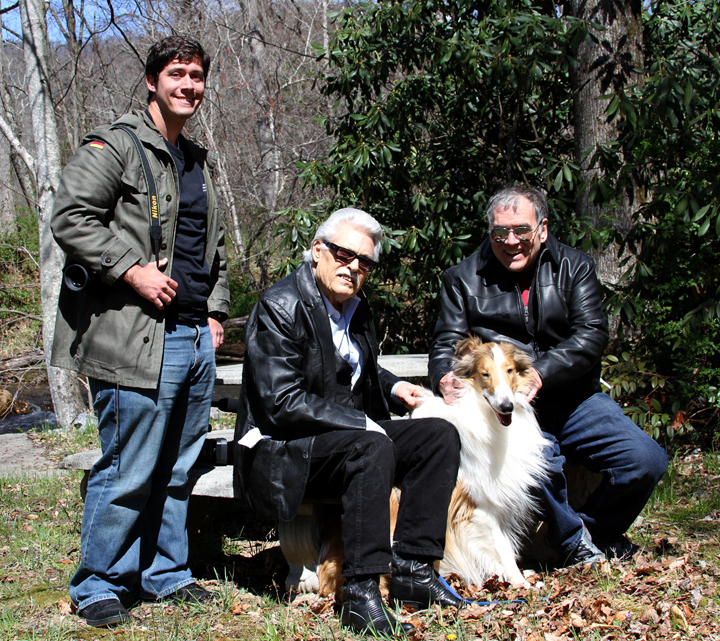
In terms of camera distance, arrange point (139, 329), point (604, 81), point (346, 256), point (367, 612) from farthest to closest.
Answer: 1. point (604, 81)
2. point (346, 256)
3. point (139, 329)
4. point (367, 612)

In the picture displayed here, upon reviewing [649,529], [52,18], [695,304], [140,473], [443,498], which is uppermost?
[52,18]

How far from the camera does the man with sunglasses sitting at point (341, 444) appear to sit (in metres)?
2.54

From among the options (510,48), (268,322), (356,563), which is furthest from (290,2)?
(356,563)

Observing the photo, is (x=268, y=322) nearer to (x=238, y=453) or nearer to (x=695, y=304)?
(x=238, y=453)

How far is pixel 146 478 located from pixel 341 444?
794 millimetres

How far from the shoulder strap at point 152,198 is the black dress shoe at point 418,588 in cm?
162

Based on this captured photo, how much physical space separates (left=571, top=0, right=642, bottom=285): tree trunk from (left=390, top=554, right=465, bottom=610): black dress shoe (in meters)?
3.06

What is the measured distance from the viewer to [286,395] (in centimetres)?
263

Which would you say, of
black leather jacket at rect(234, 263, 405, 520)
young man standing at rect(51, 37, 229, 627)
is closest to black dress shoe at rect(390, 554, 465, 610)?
black leather jacket at rect(234, 263, 405, 520)

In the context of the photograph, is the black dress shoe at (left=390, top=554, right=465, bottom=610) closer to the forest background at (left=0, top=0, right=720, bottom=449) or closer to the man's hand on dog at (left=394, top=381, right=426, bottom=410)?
the man's hand on dog at (left=394, top=381, right=426, bottom=410)

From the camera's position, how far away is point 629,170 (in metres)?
4.30

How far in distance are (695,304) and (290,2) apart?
901 cm

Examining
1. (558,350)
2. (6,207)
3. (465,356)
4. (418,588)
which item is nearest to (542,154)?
(558,350)

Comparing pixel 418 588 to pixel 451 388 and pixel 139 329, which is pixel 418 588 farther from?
pixel 139 329
